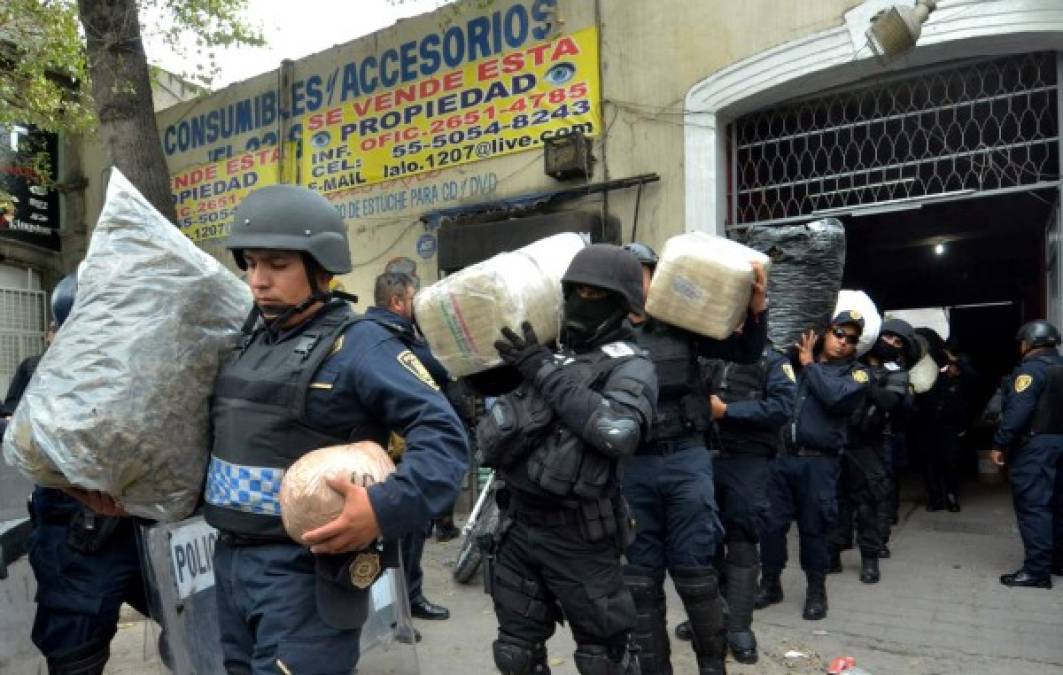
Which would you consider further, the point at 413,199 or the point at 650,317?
the point at 413,199

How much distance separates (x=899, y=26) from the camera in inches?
220

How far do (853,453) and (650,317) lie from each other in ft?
9.43

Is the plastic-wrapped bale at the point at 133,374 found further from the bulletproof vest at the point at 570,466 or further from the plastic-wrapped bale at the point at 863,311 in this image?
the plastic-wrapped bale at the point at 863,311

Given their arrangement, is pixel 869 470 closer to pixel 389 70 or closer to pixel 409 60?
pixel 409 60

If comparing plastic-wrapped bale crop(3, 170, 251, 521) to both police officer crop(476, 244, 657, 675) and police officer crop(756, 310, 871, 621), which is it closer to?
police officer crop(476, 244, 657, 675)

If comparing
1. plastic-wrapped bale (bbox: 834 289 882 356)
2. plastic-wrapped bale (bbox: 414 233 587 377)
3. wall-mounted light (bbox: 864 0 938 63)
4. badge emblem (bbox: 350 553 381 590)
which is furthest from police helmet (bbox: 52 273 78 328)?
wall-mounted light (bbox: 864 0 938 63)

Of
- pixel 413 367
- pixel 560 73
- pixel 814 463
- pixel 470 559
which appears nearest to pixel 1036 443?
pixel 814 463

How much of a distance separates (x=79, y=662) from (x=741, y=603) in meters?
3.03

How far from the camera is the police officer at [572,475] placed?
2785 mm

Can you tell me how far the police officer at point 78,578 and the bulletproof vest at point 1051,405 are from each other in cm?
566

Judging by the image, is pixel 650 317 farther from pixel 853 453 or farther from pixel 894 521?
pixel 894 521

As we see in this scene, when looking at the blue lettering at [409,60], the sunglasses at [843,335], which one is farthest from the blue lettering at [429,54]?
the sunglasses at [843,335]

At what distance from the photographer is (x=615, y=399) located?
9.07 ft

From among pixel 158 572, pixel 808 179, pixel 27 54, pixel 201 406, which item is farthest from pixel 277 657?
pixel 27 54
